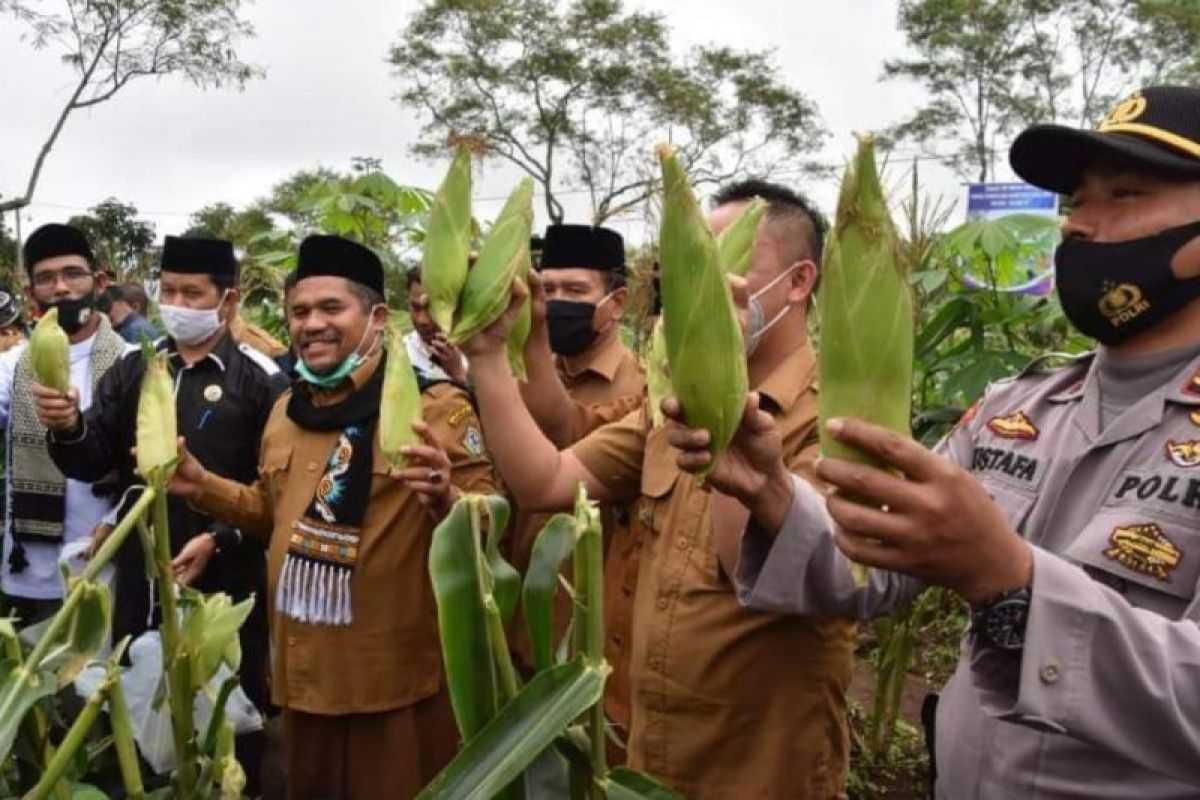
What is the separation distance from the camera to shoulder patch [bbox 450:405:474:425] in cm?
238

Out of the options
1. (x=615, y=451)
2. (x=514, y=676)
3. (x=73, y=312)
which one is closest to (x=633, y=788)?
(x=514, y=676)

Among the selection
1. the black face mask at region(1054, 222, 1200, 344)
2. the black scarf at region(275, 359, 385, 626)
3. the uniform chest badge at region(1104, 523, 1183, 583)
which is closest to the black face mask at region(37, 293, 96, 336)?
the black scarf at region(275, 359, 385, 626)

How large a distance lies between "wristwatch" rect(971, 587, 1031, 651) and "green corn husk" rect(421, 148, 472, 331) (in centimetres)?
82

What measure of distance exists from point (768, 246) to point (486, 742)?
3.33ft

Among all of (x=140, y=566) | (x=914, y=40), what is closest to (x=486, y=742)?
(x=140, y=566)

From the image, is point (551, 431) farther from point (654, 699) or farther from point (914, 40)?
point (914, 40)

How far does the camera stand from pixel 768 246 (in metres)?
1.70

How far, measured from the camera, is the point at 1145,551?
105cm

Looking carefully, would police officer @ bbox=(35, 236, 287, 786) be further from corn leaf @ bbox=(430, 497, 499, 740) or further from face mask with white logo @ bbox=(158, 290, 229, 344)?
corn leaf @ bbox=(430, 497, 499, 740)

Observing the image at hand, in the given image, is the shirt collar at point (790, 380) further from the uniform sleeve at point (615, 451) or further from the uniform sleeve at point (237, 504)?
the uniform sleeve at point (237, 504)

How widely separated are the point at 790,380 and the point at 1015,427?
0.47 meters

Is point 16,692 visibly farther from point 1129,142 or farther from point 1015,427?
point 1129,142

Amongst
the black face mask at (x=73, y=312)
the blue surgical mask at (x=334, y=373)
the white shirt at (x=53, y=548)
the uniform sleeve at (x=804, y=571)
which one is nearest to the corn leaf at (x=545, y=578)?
the uniform sleeve at (x=804, y=571)

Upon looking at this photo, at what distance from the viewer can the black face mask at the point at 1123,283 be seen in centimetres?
113
